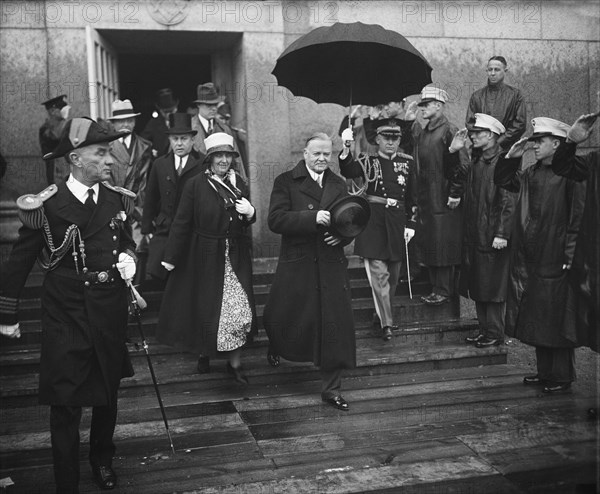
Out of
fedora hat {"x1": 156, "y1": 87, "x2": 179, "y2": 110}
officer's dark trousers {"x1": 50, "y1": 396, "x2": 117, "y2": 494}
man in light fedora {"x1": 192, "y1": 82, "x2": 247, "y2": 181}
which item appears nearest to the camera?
officer's dark trousers {"x1": 50, "y1": 396, "x2": 117, "y2": 494}

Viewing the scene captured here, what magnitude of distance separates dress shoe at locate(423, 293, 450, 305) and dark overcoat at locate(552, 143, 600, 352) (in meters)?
1.96

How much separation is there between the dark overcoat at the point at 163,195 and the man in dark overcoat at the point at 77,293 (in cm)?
262

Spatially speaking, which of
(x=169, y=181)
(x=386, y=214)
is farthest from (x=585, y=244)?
(x=169, y=181)

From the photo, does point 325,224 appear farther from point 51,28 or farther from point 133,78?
point 133,78

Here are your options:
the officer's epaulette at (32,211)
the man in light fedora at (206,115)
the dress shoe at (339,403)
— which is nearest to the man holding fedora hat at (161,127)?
the man in light fedora at (206,115)

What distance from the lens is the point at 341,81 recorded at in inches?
291

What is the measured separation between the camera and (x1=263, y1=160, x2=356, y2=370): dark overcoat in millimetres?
6391

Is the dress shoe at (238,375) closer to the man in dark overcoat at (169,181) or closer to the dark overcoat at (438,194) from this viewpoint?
the man in dark overcoat at (169,181)

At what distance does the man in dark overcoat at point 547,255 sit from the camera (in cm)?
659

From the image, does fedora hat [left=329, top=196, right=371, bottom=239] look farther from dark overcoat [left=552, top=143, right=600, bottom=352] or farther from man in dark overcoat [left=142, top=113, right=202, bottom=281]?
man in dark overcoat [left=142, top=113, right=202, bottom=281]

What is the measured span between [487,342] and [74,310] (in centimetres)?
437

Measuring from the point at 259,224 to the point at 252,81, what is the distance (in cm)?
175

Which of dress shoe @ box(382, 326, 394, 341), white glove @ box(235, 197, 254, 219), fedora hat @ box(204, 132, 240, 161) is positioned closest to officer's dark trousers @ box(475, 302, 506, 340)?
dress shoe @ box(382, 326, 394, 341)

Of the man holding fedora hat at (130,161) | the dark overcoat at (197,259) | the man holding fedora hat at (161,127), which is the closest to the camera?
the dark overcoat at (197,259)
